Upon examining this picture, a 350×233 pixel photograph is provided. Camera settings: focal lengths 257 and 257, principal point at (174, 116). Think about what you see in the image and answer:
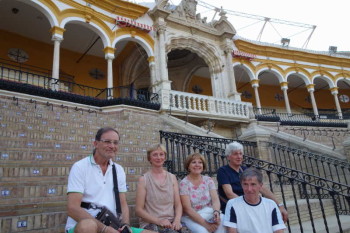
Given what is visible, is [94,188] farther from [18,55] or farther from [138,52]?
[138,52]

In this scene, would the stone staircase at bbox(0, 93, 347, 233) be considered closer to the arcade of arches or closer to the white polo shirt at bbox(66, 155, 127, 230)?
the white polo shirt at bbox(66, 155, 127, 230)

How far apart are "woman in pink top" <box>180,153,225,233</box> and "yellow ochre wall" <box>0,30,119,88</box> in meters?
12.6

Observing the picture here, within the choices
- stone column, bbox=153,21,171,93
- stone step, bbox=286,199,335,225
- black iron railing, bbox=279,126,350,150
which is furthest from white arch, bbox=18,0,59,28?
black iron railing, bbox=279,126,350,150

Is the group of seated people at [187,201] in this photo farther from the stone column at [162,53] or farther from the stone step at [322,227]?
the stone column at [162,53]

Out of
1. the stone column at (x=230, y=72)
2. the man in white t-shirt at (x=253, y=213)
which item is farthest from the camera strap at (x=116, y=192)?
the stone column at (x=230, y=72)

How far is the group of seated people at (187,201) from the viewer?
218cm

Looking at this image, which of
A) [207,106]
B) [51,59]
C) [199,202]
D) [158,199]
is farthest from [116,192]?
[51,59]

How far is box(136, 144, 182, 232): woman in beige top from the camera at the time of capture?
253 centimetres

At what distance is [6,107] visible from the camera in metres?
6.86

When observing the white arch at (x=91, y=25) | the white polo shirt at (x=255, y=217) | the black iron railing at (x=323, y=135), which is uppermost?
the white arch at (x=91, y=25)

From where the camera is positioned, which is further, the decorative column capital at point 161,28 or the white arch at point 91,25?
the decorative column capital at point 161,28

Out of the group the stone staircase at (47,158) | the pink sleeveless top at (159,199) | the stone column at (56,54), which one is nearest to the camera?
the pink sleeveless top at (159,199)

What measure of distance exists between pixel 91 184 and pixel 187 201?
1114mm

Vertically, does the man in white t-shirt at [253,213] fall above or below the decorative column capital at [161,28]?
below
